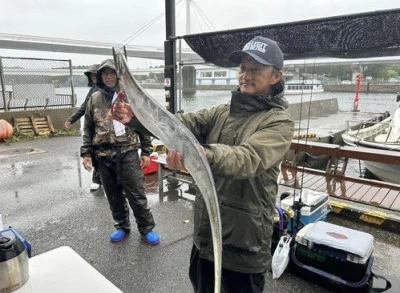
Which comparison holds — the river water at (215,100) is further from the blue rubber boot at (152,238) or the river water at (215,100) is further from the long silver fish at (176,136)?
the blue rubber boot at (152,238)

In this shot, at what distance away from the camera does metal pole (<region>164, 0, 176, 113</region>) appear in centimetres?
523

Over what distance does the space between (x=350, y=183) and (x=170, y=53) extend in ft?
12.9

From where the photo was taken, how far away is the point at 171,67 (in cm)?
534

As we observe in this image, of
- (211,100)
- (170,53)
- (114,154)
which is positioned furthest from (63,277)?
(211,100)

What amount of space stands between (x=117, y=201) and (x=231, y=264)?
7.90 feet

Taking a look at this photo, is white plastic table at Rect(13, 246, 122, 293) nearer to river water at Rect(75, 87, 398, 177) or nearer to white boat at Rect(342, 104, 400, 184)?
river water at Rect(75, 87, 398, 177)

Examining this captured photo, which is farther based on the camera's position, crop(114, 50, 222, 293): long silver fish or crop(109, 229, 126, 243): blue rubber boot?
crop(109, 229, 126, 243): blue rubber boot

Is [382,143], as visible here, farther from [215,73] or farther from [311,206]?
[311,206]

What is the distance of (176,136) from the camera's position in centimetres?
125

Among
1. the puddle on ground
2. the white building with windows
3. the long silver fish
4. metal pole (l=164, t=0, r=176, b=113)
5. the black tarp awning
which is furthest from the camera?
the puddle on ground

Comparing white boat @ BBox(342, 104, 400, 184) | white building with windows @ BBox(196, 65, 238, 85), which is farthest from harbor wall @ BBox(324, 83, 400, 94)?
white building with windows @ BBox(196, 65, 238, 85)

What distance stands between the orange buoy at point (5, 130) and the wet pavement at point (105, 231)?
289cm

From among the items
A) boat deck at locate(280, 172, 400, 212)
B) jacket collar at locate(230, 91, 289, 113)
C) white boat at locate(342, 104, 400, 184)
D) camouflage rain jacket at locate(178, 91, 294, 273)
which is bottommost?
white boat at locate(342, 104, 400, 184)

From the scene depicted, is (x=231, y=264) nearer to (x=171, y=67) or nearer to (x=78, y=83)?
(x=171, y=67)
